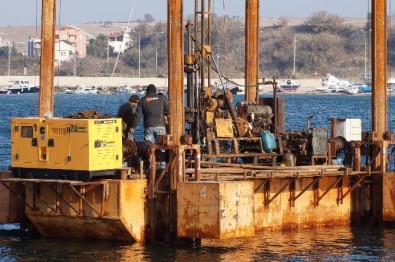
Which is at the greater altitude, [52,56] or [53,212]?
[52,56]

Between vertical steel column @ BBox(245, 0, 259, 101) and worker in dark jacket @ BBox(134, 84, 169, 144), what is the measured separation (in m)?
5.93

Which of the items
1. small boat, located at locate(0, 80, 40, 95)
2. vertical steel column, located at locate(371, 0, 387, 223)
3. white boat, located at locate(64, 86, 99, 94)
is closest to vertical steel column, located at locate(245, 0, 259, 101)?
vertical steel column, located at locate(371, 0, 387, 223)

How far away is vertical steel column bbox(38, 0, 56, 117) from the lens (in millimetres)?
30016

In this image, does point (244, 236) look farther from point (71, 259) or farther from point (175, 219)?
point (71, 259)

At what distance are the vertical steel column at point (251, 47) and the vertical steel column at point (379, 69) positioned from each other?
4.04 m

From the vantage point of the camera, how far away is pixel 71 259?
2645 cm

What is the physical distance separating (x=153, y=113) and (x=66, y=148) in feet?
10.2

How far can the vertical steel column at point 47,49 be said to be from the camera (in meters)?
30.0

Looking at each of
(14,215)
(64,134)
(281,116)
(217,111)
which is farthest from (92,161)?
(281,116)

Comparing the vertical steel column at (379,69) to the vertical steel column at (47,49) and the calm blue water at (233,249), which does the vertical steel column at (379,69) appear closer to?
the calm blue water at (233,249)

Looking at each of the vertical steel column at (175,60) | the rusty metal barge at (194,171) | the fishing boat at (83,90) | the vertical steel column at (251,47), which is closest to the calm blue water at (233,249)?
the rusty metal barge at (194,171)

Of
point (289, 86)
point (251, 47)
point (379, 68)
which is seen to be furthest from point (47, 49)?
point (289, 86)

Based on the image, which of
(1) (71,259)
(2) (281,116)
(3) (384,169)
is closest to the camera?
(1) (71,259)

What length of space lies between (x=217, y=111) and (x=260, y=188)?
11.4 feet
